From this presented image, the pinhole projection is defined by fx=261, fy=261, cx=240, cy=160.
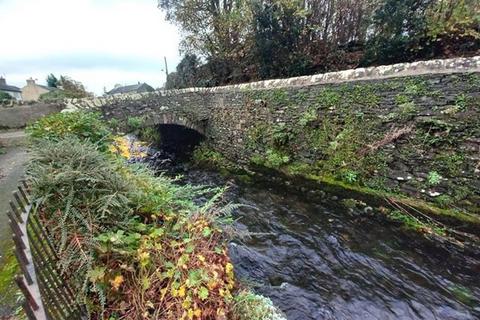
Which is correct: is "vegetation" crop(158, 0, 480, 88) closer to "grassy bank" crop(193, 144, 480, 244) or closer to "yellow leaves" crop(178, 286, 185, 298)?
"grassy bank" crop(193, 144, 480, 244)

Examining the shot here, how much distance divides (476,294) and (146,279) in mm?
3943

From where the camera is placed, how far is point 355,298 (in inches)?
131

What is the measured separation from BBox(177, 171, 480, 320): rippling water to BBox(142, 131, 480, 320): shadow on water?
0.01m

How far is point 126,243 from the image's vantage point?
6.75 ft

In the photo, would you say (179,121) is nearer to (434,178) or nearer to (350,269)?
(350,269)

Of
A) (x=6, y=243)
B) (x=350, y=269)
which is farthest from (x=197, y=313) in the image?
(x=350, y=269)

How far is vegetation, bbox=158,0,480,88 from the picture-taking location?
585cm

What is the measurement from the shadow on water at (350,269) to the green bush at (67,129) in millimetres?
2819

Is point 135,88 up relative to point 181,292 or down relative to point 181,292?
up

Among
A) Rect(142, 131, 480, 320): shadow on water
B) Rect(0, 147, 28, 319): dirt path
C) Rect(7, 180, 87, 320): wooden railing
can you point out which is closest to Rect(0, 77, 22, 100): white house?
Rect(0, 147, 28, 319): dirt path

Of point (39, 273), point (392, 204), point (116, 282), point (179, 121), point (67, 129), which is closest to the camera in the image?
point (39, 273)

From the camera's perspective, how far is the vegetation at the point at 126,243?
1.91 meters

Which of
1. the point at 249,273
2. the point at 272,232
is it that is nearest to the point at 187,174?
the point at 272,232

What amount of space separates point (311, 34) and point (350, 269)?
730 cm
